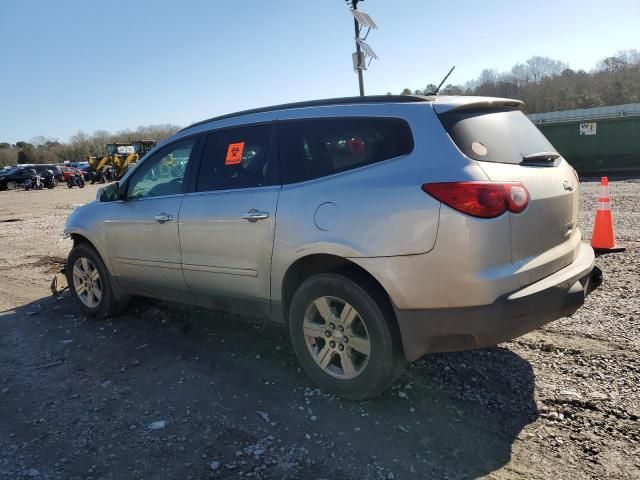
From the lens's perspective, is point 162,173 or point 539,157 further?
point 162,173

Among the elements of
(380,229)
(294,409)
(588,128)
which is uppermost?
(588,128)

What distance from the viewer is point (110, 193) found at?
4.98 meters

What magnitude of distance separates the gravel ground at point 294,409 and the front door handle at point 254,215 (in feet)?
3.79

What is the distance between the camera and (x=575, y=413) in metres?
2.98

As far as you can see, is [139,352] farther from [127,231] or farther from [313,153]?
[313,153]

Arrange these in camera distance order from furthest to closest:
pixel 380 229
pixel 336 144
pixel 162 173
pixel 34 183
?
1. pixel 34 183
2. pixel 162 173
3. pixel 336 144
4. pixel 380 229

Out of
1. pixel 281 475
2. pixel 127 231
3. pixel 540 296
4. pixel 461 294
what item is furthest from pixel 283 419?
pixel 127 231

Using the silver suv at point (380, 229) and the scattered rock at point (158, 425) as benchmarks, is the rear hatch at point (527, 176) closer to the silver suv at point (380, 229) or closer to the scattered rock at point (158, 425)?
the silver suv at point (380, 229)

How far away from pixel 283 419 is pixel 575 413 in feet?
5.71

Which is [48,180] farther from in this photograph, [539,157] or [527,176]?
[527,176]

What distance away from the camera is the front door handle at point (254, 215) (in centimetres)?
349

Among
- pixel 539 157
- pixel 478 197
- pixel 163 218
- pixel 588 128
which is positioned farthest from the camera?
pixel 588 128

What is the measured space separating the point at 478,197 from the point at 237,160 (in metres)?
1.95

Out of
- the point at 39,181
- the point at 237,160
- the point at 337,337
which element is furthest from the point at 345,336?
the point at 39,181
